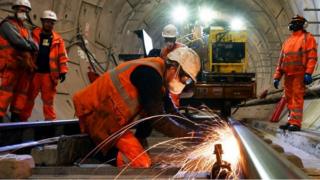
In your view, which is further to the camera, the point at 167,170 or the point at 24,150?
the point at 24,150

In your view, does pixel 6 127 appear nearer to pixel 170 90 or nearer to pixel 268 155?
pixel 170 90

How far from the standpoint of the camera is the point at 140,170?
9.46 ft

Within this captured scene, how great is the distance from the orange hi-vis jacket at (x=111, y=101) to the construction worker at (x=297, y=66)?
3.33 meters

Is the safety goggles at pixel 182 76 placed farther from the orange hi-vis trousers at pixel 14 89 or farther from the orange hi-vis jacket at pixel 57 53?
the orange hi-vis jacket at pixel 57 53

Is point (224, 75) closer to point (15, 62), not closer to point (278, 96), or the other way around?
point (278, 96)

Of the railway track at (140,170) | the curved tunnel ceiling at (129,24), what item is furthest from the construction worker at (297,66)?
the railway track at (140,170)

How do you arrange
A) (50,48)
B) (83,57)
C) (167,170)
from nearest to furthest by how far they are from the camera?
1. (167,170)
2. (50,48)
3. (83,57)

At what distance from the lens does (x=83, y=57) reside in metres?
10.1

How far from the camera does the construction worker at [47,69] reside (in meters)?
6.23

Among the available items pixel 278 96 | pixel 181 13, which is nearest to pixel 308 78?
pixel 278 96

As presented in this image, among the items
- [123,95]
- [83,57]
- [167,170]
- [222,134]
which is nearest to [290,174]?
[167,170]

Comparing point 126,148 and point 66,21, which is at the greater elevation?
point 66,21

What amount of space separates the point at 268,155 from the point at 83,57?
8.61m

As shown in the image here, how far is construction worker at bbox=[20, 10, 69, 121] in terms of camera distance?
6227 millimetres
